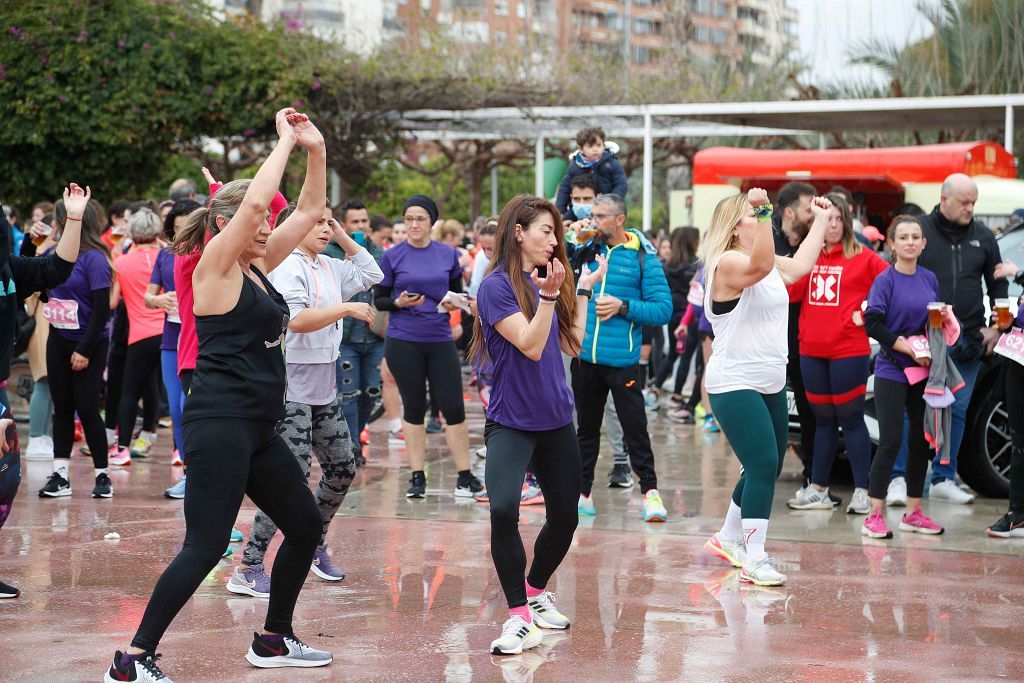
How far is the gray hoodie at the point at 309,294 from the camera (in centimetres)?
603

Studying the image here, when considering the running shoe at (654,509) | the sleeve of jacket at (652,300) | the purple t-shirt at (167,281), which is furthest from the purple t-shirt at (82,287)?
the running shoe at (654,509)

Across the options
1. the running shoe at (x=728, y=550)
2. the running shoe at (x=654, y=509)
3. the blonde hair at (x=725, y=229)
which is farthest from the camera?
the running shoe at (x=654, y=509)

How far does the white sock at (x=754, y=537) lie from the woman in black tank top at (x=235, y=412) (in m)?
2.55

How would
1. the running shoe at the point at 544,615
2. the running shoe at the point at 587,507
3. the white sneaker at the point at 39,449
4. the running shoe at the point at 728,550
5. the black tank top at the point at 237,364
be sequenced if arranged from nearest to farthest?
the black tank top at the point at 237,364 → the running shoe at the point at 544,615 → the running shoe at the point at 728,550 → the running shoe at the point at 587,507 → the white sneaker at the point at 39,449

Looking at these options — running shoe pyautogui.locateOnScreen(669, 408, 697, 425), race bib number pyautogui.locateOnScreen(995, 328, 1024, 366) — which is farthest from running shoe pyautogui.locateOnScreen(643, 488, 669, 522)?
running shoe pyautogui.locateOnScreen(669, 408, 697, 425)

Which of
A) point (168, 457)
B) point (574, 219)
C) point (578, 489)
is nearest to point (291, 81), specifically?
point (168, 457)

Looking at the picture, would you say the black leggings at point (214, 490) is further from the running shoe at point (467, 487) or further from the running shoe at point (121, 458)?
the running shoe at point (121, 458)

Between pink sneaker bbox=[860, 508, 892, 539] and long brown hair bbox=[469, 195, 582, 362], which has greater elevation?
long brown hair bbox=[469, 195, 582, 362]

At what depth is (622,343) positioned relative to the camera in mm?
8180

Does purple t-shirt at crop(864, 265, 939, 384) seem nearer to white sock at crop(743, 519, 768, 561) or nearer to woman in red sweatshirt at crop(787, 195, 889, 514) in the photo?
woman in red sweatshirt at crop(787, 195, 889, 514)

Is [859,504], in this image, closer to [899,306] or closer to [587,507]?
[899,306]

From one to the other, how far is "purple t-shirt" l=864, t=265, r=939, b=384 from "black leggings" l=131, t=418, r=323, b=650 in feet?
14.0

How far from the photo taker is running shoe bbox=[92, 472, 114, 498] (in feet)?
28.4

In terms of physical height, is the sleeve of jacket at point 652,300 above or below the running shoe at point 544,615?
above
